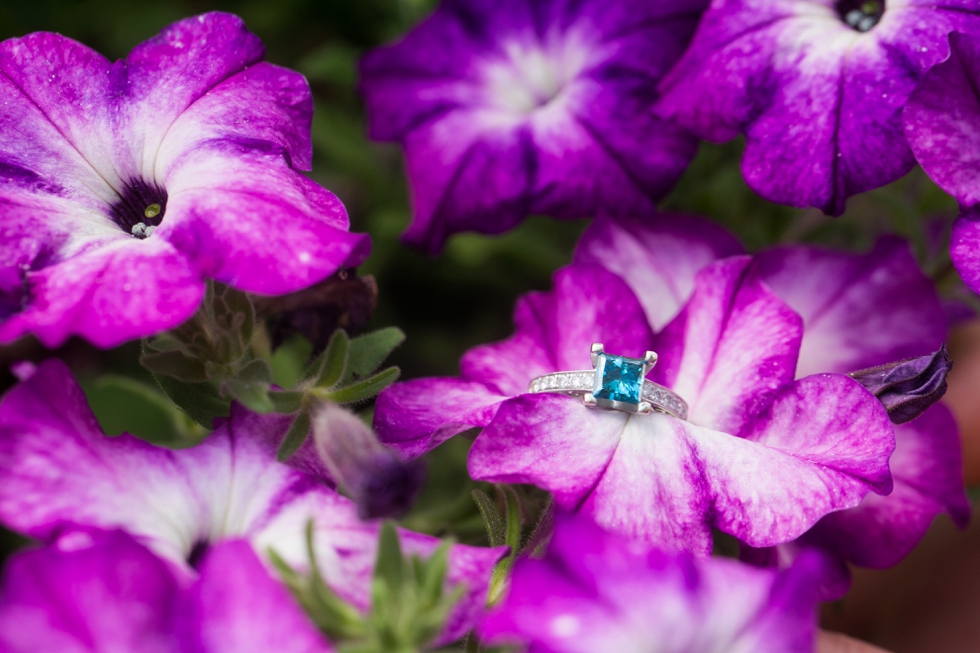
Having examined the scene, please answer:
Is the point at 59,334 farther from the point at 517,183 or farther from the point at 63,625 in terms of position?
the point at 517,183

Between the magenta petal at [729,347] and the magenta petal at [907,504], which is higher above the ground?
the magenta petal at [729,347]

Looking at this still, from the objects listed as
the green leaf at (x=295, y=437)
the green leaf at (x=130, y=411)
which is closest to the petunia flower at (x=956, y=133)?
the green leaf at (x=295, y=437)

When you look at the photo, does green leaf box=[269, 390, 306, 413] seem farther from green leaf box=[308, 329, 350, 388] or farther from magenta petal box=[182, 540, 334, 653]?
magenta petal box=[182, 540, 334, 653]

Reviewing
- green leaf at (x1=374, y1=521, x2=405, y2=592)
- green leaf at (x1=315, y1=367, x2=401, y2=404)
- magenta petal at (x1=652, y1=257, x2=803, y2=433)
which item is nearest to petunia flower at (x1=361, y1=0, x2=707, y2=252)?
magenta petal at (x1=652, y1=257, x2=803, y2=433)

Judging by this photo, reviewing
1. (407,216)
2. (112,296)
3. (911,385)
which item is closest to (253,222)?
(112,296)

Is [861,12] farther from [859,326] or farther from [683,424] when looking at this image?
[683,424]

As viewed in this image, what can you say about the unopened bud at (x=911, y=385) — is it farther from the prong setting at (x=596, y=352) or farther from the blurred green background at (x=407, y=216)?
the blurred green background at (x=407, y=216)

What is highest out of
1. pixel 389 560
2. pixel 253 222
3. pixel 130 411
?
pixel 253 222
